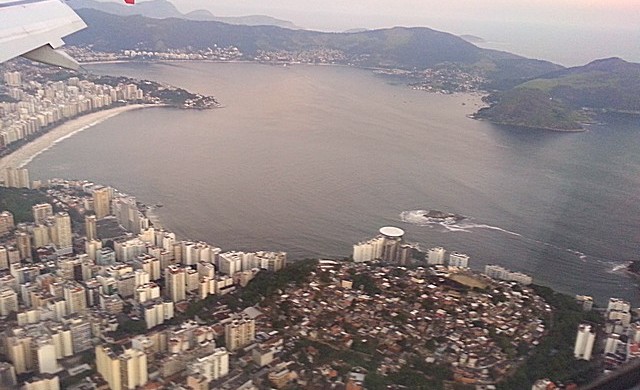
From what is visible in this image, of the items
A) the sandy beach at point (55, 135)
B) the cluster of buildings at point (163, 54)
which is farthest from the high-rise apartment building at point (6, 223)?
the cluster of buildings at point (163, 54)

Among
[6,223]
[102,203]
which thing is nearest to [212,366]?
[6,223]

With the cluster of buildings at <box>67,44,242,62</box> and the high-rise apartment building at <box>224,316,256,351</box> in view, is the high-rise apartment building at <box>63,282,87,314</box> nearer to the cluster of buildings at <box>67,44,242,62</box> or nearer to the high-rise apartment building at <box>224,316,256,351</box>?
the high-rise apartment building at <box>224,316,256,351</box>

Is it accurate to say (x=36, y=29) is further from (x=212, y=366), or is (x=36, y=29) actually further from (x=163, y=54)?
(x=163, y=54)

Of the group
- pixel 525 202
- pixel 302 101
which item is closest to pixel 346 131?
pixel 302 101

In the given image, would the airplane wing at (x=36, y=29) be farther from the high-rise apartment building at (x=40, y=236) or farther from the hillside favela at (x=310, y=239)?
the high-rise apartment building at (x=40, y=236)

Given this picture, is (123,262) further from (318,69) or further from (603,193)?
(318,69)
